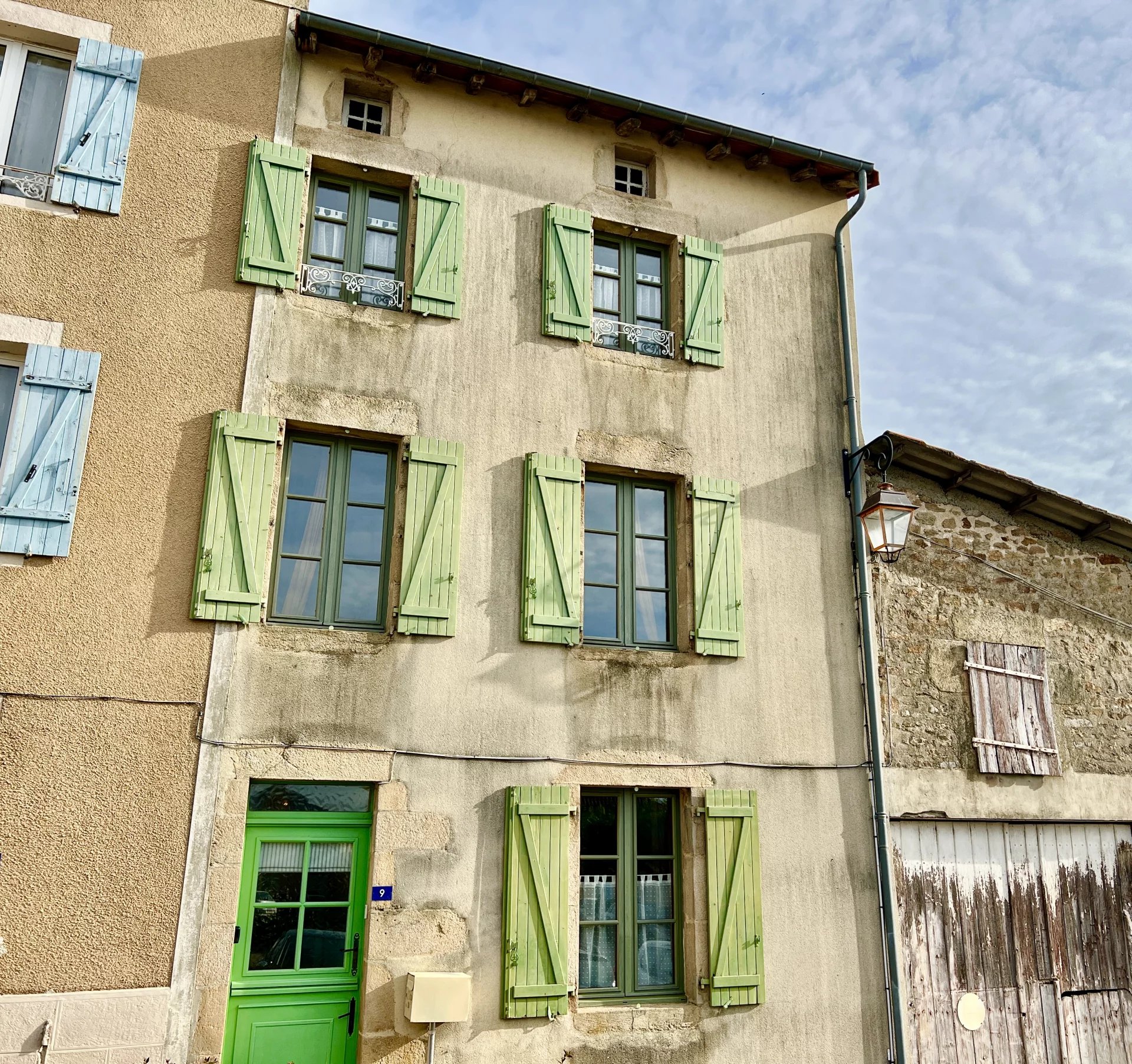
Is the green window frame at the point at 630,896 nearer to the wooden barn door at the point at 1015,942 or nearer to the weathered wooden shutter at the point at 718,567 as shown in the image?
the weathered wooden shutter at the point at 718,567

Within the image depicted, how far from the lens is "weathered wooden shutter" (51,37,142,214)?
5.90m

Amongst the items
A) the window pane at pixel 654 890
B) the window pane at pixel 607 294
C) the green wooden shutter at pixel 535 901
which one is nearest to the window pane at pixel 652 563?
the green wooden shutter at pixel 535 901

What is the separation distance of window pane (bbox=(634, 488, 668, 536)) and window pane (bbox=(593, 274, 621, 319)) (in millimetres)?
1398

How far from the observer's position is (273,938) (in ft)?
18.0

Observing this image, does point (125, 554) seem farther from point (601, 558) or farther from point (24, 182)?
point (601, 558)

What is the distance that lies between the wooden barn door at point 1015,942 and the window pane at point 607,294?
444cm

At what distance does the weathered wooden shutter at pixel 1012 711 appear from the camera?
24.3 ft

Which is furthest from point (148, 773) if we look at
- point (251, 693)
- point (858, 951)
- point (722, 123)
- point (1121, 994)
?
point (1121, 994)

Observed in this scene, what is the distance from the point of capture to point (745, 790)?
652 centimetres

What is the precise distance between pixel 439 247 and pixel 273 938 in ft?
15.0

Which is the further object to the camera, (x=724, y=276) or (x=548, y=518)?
(x=724, y=276)

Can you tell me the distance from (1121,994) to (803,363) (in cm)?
558

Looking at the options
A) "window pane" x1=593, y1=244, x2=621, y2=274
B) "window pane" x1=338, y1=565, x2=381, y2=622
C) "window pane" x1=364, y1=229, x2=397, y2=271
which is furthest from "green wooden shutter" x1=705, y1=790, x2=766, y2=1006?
"window pane" x1=364, y1=229, x2=397, y2=271

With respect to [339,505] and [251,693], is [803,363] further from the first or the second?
[251,693]
